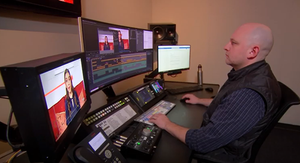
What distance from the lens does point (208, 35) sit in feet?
8.67

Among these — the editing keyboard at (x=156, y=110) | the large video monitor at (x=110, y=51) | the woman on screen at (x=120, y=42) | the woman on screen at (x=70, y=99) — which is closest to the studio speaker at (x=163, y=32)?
the large video monitor at (x=110, y=51)

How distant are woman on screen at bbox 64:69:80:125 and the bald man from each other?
1.58 feet

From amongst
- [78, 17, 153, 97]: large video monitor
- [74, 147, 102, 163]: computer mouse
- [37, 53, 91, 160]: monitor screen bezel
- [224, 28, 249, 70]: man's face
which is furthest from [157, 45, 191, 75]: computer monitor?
[74, 147, 102, 163]: computer mouse

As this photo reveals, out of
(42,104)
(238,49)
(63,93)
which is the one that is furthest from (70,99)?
(238,49)

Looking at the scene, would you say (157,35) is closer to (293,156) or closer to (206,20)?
(206,20)

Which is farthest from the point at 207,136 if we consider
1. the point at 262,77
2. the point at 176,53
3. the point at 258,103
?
the point at 176,53

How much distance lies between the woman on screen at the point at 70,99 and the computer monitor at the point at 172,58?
1155 millimetres

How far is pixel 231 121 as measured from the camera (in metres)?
0.83

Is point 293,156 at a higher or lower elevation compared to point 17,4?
lower

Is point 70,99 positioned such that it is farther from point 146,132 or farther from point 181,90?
point 181,90

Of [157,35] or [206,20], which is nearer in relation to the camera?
[157,35]

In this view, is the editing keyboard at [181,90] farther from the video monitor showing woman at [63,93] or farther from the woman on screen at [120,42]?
the video monitor showing woman at [63,93]

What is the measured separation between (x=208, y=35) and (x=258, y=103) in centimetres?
204

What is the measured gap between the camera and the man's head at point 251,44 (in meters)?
0.94
